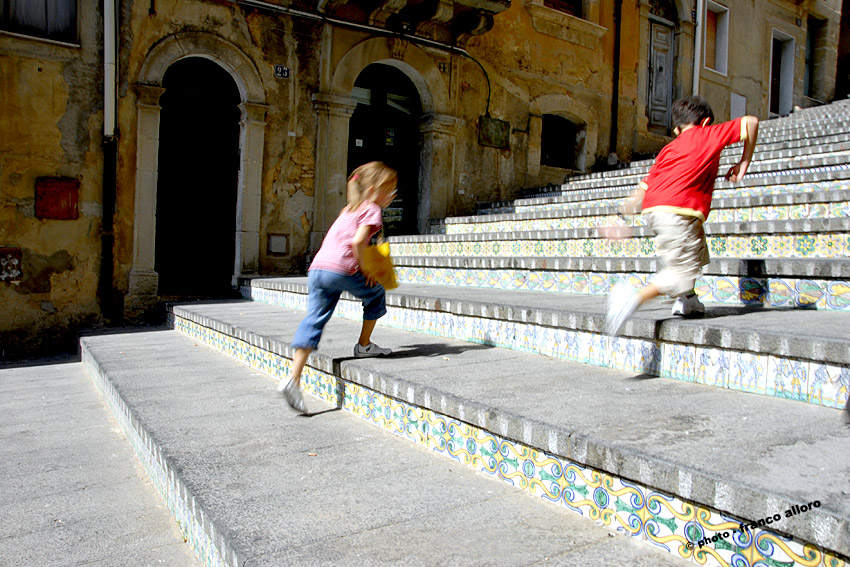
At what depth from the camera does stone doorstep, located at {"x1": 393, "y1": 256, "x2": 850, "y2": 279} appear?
10.5 feet

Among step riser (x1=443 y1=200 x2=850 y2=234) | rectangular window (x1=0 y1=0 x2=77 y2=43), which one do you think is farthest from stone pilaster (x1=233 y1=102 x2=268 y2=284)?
step riser (x1=443 y1=200 x2=850 y2=234)

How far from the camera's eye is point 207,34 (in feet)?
27.2

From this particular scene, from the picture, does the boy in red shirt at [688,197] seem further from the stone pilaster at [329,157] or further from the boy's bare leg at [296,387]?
the stone pilaster at [329,157]

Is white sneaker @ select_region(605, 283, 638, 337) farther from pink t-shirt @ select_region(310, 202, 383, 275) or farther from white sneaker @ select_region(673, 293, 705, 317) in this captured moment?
pink t-shirt @ select_region(310, 202, 383, 275)

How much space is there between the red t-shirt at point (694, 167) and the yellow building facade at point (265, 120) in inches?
259

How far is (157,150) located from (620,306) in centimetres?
A: 695

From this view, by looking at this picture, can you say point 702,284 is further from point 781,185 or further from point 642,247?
point 781,185

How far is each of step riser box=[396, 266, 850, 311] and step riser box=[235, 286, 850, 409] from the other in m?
1.08

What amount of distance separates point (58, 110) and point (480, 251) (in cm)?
534

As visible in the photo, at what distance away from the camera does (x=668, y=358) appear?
8.96 ft

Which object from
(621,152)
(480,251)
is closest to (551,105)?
(621,152)

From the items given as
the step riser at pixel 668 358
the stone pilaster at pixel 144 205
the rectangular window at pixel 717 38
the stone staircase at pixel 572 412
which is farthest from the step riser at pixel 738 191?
the rectangular window at pixel 717 38

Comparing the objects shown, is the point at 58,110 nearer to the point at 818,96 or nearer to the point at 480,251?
the point at 480,251

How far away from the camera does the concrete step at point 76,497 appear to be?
83.4 inches
